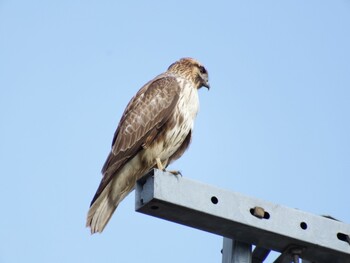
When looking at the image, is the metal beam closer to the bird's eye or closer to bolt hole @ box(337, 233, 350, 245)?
bolt hole @ box(337, 233, 350, 245)

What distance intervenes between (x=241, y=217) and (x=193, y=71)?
5399mm

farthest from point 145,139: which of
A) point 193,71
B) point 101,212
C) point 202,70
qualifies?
point 202,70

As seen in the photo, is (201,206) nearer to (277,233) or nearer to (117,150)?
(277,233)

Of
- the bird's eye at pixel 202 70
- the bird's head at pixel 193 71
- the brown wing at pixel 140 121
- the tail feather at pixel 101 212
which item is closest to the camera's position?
the tail feather at pixel 101 212

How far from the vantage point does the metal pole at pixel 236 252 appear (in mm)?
3373

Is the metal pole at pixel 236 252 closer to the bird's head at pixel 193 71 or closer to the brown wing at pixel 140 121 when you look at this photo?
the brown wing at pixel 140 121

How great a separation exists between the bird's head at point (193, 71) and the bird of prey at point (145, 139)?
0.70m

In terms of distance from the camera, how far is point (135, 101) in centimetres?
773

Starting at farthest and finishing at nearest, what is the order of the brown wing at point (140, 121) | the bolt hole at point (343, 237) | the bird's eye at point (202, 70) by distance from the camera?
the bird's eye at point (202, 70) < the brown wing at point (140, 121) < the bolt hole at point (343, 237)

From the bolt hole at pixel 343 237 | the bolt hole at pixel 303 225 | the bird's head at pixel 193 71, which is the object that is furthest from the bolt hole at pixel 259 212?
the bird's head at pixel 193 71

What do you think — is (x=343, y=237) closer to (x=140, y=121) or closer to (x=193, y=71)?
(x=140, y=121)

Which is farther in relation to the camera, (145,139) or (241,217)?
(145,139)

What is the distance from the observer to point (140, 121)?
7.33 meters

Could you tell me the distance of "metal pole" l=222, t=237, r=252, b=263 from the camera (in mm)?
3373
